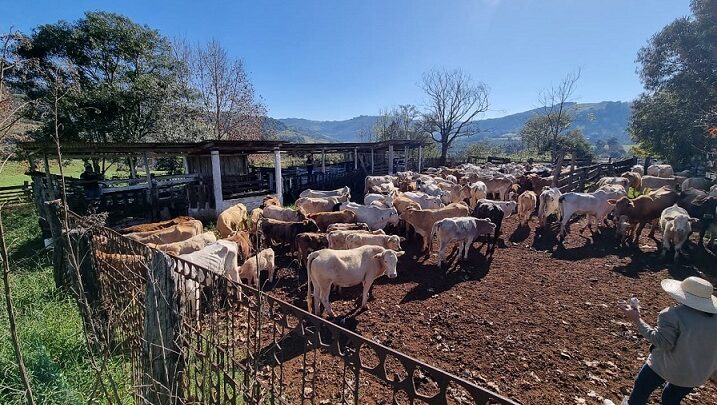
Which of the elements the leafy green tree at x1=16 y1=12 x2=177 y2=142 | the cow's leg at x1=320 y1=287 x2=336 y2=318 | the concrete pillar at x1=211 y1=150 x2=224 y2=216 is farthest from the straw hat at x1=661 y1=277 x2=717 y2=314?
the leafy green tree at x1=16 y1=12 x2=177 y2=142

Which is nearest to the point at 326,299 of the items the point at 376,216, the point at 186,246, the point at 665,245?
the point at 186,246

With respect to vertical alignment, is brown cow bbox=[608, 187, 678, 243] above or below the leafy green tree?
below

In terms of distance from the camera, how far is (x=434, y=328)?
5.93 metres

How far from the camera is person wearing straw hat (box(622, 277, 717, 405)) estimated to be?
305 cm

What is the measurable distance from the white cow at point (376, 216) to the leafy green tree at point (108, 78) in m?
12.2

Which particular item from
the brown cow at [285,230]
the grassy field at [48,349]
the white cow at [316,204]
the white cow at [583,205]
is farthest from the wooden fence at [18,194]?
the white cow at [583,205]

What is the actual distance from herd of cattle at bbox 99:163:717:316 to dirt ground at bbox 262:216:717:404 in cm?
60

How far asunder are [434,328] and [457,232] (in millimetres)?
3563

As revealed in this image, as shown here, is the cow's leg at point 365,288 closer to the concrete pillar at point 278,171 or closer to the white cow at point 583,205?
the white cow at point 583,205

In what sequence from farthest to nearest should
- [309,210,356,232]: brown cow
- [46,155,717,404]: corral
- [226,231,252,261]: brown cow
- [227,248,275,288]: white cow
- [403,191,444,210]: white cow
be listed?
1. [403,191,444,210]: white cow
2. [309,210,356,232]: brown cow
3. [226,231,252,261]: brown cow
4. [227,248,275,288]: white cow
5. [46,155,717,404]: corral

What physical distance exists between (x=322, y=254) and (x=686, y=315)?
483 centimetres

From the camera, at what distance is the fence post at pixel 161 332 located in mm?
2701

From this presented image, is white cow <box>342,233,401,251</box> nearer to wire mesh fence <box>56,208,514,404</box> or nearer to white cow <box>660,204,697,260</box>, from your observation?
wire mesh fence <box>56,208,514,404</box>

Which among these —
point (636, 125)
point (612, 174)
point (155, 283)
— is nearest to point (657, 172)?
point (612, 174)
